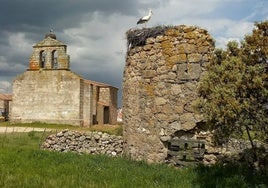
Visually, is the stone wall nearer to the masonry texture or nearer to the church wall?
the masonry texture

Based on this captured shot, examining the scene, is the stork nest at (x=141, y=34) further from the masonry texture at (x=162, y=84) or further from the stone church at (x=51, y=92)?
the stone church at (x=51, y=92)

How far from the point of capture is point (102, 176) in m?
8.48

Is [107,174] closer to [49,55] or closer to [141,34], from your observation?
[141,34]

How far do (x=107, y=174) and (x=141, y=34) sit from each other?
13.6 feet

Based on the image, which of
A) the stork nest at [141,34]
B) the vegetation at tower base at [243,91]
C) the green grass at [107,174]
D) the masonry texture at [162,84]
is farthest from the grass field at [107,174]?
the stork nest at [141,34]

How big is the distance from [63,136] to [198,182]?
7.40 m

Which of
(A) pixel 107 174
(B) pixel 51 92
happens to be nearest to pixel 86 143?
(A) pixel 107 174

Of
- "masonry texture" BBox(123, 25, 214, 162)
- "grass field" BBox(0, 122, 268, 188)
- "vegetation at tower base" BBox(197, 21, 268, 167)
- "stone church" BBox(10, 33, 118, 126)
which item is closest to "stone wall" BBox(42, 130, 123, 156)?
"masonry texture" BBox(123, 25, 214, 162)

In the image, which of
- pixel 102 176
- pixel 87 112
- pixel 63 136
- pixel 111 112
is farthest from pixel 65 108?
pixel 102 176

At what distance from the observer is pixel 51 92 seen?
41312 mm

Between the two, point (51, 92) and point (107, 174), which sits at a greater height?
point (51, 92)

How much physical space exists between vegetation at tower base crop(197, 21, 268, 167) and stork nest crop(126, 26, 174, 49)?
350 cm

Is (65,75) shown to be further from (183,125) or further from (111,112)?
(183,125)

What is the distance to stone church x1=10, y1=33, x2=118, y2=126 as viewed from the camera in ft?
132
